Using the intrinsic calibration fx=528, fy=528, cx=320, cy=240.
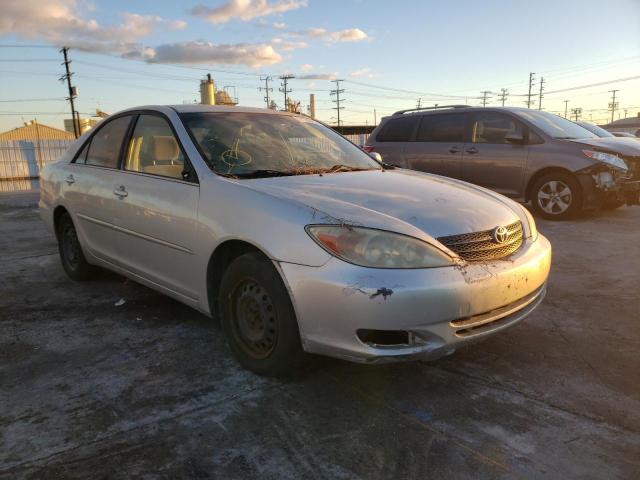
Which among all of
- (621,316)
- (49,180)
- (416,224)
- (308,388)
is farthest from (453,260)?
(49,180)

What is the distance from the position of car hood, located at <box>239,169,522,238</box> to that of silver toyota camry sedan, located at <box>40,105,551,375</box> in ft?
0.04

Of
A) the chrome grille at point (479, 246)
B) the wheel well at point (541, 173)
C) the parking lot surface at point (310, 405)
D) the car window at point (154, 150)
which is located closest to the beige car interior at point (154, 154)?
the car window at point (154, 150)

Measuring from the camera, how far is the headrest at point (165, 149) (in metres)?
3.44

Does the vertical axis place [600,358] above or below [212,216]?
below

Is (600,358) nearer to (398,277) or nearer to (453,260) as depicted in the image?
(453,260)

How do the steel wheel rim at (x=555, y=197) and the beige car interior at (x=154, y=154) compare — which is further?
the steel wheel rim at (x=555, y=197)

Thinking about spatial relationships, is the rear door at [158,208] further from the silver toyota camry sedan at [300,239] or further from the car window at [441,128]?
the car window at [441,128]

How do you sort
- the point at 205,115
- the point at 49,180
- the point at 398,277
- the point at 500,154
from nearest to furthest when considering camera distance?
the point at 398,277 < the point at 205,115 < the point at 49,180 < the point at 500,154

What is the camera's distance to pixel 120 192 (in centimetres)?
377

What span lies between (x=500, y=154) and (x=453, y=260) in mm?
A: 6026

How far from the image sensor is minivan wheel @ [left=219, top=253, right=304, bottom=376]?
2.61 m

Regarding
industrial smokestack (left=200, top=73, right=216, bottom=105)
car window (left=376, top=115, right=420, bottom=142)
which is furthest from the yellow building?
car window (left=376, top=115, right=420, bottom=142)

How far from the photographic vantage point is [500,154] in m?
7.97

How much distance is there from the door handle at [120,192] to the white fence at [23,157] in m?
24.3
